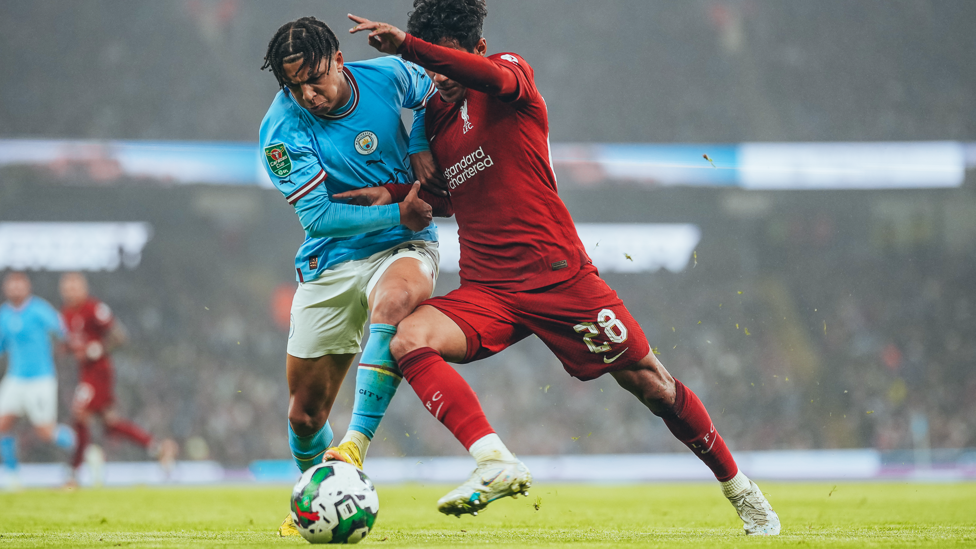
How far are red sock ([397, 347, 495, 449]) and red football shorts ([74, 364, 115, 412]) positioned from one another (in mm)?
7276

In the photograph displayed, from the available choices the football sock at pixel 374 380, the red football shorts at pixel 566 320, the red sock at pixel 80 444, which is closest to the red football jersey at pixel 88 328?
the red sock at pixel 80 444

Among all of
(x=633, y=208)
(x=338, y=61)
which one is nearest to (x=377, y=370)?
(x=338, y=61)

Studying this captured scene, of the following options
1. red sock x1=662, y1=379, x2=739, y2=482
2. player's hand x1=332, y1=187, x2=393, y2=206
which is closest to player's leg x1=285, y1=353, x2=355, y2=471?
player's hand x1=332, y1=187, x2=393, y2=206

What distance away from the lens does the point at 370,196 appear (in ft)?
11.8

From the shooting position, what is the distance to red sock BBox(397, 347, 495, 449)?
2.95m

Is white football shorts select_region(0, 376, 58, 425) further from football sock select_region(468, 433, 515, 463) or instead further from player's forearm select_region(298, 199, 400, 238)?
football sock select_region(468, 433, 515, 463)

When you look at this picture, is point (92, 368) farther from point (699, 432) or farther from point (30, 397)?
point (699, 432)

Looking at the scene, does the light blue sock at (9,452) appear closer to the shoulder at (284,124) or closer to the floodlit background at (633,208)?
the floodlit background at (633,208)

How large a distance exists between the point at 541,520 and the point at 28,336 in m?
7.25

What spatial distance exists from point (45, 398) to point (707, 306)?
10.3 m

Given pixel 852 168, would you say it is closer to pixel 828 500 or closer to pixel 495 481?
pixel 828 500

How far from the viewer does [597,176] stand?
1459 centimetres

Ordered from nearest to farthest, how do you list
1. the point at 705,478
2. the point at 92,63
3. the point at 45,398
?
1. the point at 45,398
2. the point at 705,478
3. the point at 92,63

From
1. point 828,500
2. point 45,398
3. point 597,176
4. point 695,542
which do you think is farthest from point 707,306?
point 695,542
